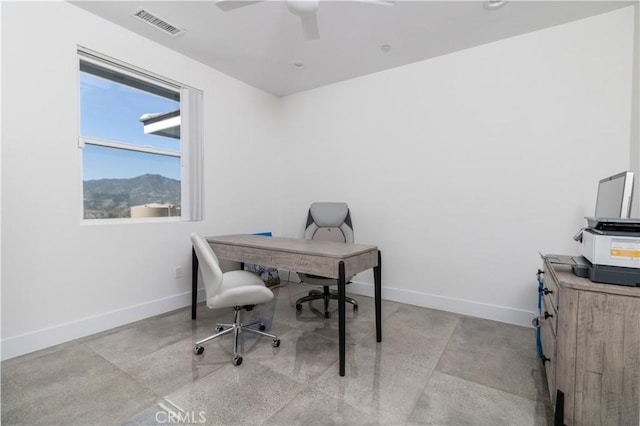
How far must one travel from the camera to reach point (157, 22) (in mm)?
2561

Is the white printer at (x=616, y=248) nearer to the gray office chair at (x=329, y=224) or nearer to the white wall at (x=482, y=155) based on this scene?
the white wall at (x=482, y=155)

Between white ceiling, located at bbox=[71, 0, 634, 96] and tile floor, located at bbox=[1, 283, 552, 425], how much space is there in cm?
270

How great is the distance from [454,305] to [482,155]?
1571 millimetres

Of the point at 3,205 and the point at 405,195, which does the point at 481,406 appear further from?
the point at 3,205

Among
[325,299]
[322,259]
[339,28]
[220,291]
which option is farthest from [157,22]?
[325,299]

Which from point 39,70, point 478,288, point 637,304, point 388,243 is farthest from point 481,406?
point 39,70

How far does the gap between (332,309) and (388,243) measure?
1.02 meters

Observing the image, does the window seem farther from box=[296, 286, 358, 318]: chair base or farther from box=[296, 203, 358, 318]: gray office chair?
box=[296, 286, 358, 318]: chair base

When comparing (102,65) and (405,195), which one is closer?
(102,65)

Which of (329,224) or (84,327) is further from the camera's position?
(329,224)

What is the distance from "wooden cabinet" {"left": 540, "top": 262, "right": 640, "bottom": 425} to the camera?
4.12ft

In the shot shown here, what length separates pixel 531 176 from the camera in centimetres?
268

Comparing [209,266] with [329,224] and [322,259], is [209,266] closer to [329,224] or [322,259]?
[322,259]
